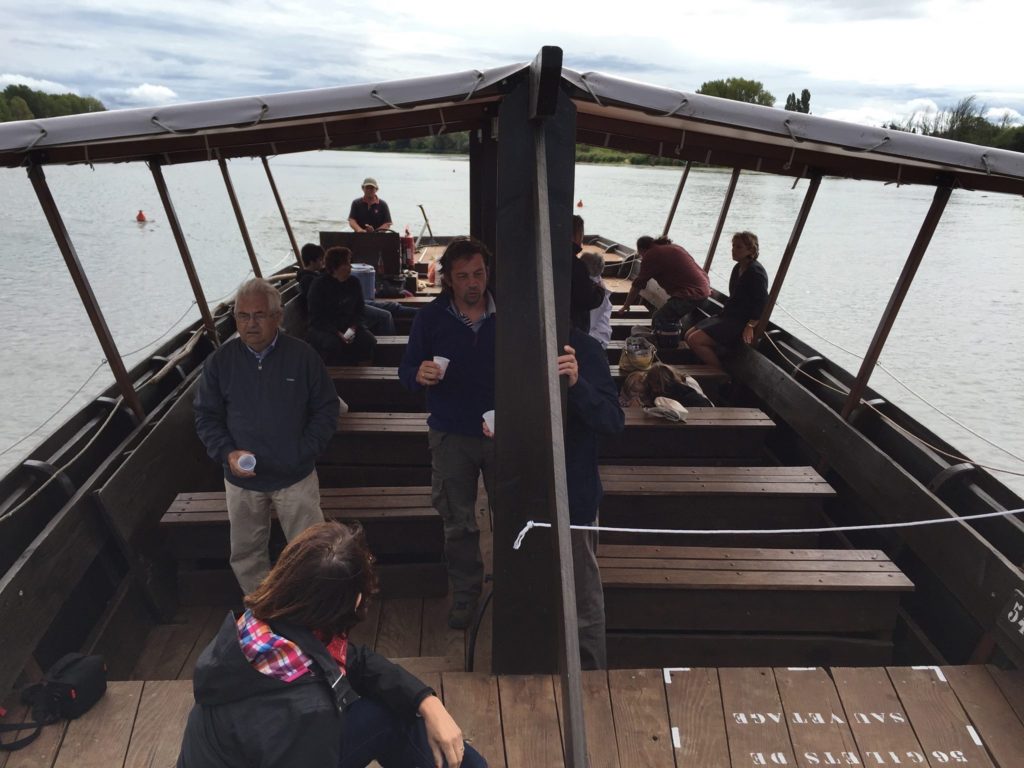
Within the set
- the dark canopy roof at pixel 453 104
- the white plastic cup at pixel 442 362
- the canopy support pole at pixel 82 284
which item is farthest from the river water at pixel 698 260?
the white plastic cup at pixel 442 362

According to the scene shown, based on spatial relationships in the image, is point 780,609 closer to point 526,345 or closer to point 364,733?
point 526,345

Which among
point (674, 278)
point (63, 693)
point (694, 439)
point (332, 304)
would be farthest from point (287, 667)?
point (674, 278)

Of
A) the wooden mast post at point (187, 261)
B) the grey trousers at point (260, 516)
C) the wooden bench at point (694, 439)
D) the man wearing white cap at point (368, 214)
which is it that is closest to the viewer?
the grey trousers at point (260, 516)

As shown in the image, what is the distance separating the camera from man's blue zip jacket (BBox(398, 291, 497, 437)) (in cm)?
282

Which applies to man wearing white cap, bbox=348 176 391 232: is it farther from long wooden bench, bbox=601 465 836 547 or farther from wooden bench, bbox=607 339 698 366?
long wooden bench, bbox=601 465 836 547

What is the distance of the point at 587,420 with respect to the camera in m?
2.43

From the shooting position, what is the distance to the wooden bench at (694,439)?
14.4 ft

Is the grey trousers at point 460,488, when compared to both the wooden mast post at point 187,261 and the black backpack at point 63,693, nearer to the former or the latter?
the black backpack at point 63,693

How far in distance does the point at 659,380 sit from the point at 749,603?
177 cm

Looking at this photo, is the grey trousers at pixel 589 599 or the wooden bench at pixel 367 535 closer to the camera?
the grey trousers at pixel 589 599

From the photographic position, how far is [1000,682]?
258cm

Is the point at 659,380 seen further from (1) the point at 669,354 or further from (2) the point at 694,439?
(1) the point at 669,354

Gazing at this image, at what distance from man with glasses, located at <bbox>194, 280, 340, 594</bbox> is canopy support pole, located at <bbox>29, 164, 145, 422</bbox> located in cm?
99

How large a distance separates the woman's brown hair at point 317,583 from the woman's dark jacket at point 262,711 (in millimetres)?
36
